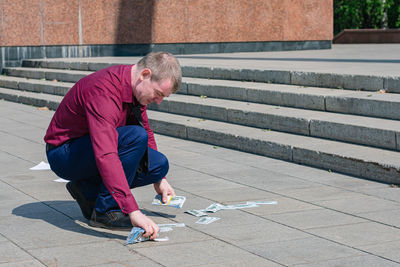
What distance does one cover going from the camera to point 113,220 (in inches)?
176

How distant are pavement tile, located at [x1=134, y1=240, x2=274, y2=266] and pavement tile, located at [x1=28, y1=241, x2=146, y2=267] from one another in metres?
0.12

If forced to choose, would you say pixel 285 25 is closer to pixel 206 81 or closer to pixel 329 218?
pixel 206 81

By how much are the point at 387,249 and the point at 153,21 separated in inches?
524

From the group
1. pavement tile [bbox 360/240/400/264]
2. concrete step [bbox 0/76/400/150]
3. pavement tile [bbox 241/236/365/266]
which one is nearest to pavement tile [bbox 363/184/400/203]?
concrete step [bbox 0/76/400/150]

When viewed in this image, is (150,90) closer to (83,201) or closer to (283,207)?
(83,201)

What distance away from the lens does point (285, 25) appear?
18625 mm

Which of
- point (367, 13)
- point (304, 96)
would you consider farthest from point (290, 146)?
point (367, 13)

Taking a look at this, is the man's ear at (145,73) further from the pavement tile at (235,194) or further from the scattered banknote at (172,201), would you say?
the pavement tile at (235,194)

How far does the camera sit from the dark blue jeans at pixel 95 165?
4.34m

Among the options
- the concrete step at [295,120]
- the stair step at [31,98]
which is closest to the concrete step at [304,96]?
the concrete step at [295,120]

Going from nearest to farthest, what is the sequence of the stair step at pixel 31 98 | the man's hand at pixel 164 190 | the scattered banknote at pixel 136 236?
the scattered banknote at pixel 136 236
the man's hand at pixel 164 190
the stair step at pixel 31 98

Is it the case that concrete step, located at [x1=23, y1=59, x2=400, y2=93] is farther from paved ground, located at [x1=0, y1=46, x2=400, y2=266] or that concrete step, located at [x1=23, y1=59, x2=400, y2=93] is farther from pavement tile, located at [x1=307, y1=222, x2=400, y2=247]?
pavement tile, located at [x1=307, y1=222, x2=400, y2=247]

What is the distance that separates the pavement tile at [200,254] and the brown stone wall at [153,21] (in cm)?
1256

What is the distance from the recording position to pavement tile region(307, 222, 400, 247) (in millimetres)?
4352
